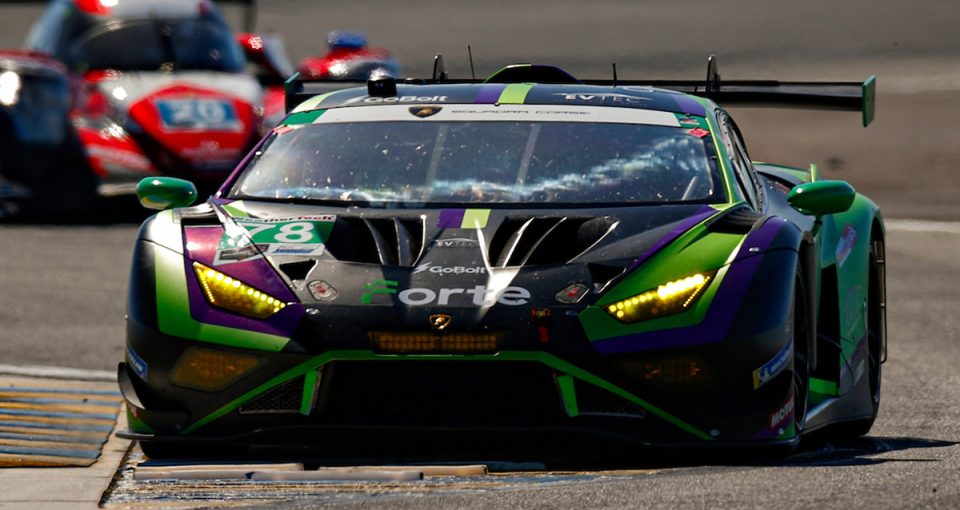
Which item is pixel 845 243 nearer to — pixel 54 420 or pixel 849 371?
pixel 849 371

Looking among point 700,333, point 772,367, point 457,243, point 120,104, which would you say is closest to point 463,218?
point 457,243

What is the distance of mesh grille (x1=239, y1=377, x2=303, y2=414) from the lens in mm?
5973

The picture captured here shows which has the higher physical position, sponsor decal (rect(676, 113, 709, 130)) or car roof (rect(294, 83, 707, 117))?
car roof (rect(294, 83, 707, 117))

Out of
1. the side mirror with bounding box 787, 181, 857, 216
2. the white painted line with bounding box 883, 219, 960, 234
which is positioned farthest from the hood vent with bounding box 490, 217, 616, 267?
the white painted line with bounding box 883, 219, 960, 234

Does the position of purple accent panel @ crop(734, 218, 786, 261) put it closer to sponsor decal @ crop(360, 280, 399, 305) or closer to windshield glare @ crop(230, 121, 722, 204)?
windshield glare @ crop(230, 121, 722, 204)

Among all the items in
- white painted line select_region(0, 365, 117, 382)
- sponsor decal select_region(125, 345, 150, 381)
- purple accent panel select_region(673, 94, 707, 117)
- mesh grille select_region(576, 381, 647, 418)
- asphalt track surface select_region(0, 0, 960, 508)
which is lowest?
asphalt track surface select_region(0, 0, 960, 508)

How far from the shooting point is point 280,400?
6.00m

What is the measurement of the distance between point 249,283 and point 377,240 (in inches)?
16.8

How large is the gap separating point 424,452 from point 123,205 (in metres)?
9.72

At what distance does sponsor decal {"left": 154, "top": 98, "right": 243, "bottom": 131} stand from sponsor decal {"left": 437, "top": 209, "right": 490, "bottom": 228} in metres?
9.05

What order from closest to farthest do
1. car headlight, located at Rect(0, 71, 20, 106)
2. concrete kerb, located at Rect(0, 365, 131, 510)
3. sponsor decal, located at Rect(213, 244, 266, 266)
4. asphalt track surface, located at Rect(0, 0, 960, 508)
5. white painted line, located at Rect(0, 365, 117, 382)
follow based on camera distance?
1. asphalt track surface, located at Rect(0, 0, 960, 508)
2. concrete kerb, located at Rect(0, 365, 131, 510)
3. sponsor decal, located at Rect(213, 244, 266, 266)
4. white painted line, located at Rect(0, 365, 117, 382)
5. car headlight, located at Rect(0, 71, 20, 106)

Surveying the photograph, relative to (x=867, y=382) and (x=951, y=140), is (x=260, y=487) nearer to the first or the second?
(x=867, y=382)

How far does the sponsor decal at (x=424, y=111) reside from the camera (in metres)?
7.31

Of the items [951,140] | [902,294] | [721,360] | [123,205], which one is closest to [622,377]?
[721,360]
